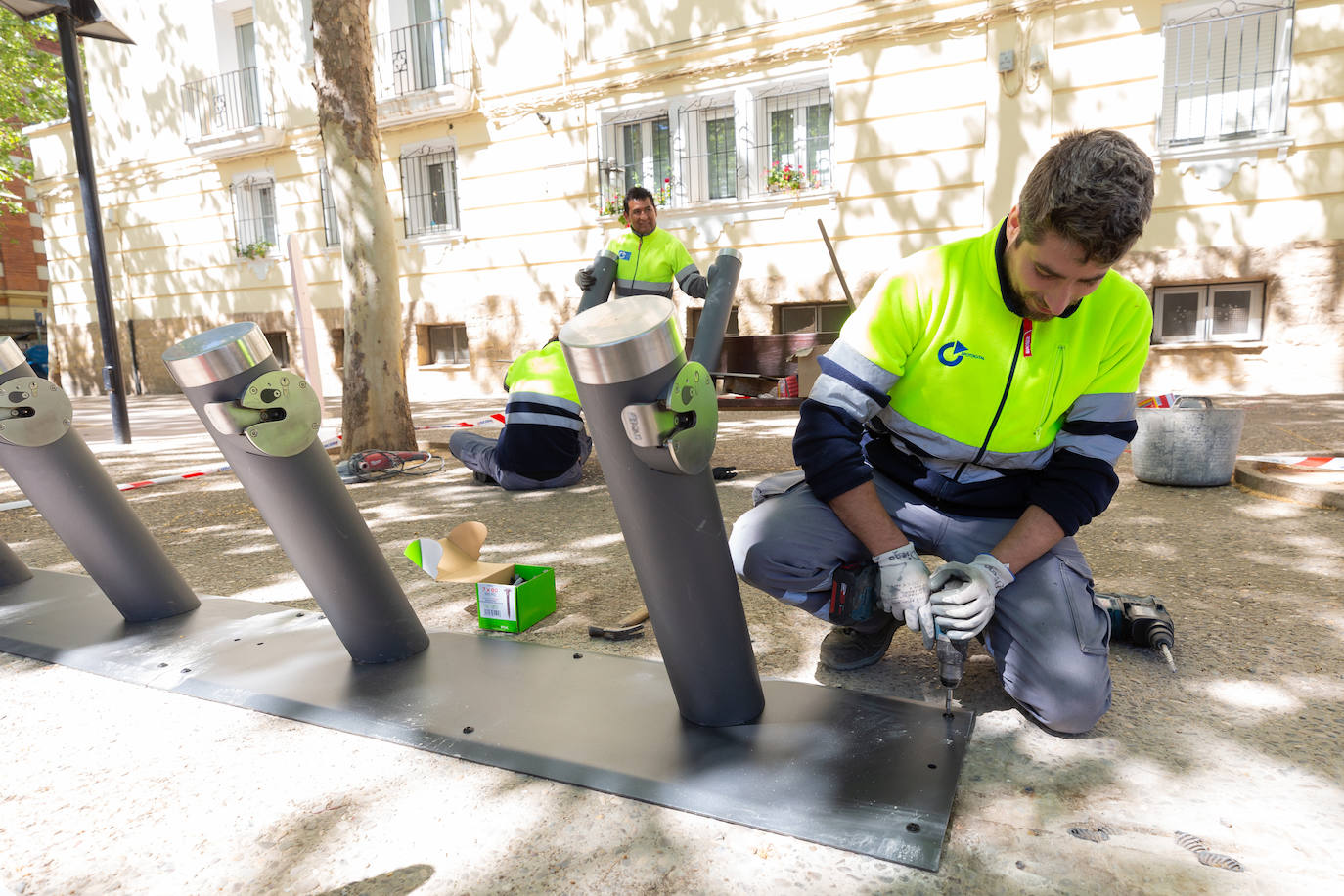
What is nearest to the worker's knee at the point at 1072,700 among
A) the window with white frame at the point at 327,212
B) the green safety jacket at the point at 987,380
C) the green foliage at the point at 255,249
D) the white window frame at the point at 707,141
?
the green safety jacket at the point at 987,380

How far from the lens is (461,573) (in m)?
2.34

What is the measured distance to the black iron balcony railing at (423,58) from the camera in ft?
34.8

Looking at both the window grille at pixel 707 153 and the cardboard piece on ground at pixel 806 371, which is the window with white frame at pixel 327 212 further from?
the cardboard piece on ground at pixel 806 371

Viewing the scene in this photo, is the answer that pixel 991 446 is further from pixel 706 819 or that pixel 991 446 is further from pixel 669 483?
pixel 706 819

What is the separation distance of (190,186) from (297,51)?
10.2 ft

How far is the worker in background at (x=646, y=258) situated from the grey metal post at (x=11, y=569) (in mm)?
3206

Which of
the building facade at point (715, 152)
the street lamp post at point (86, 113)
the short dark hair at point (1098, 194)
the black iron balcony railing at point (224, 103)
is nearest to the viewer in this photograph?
the short dark hair at point (1098, 194)

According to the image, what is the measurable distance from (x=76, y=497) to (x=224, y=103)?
42.2 feet

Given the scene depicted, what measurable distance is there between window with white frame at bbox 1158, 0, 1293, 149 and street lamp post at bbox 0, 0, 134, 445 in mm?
8777

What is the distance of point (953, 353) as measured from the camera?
1.73 metres

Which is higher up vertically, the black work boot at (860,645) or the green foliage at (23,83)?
the green foliage at (23,83)

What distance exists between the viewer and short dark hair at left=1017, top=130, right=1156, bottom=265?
1.44 meters

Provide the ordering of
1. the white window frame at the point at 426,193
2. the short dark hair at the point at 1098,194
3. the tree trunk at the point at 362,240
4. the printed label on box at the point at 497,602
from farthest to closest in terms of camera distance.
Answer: the white window frame at the point at 426,193 < the tree trunk at the point at 362,240 < the printed label on box at the point at 497,602 < the short dark hair at the point at 1098,194

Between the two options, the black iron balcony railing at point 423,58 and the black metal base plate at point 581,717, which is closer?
the black metal base plate at point 581,717
